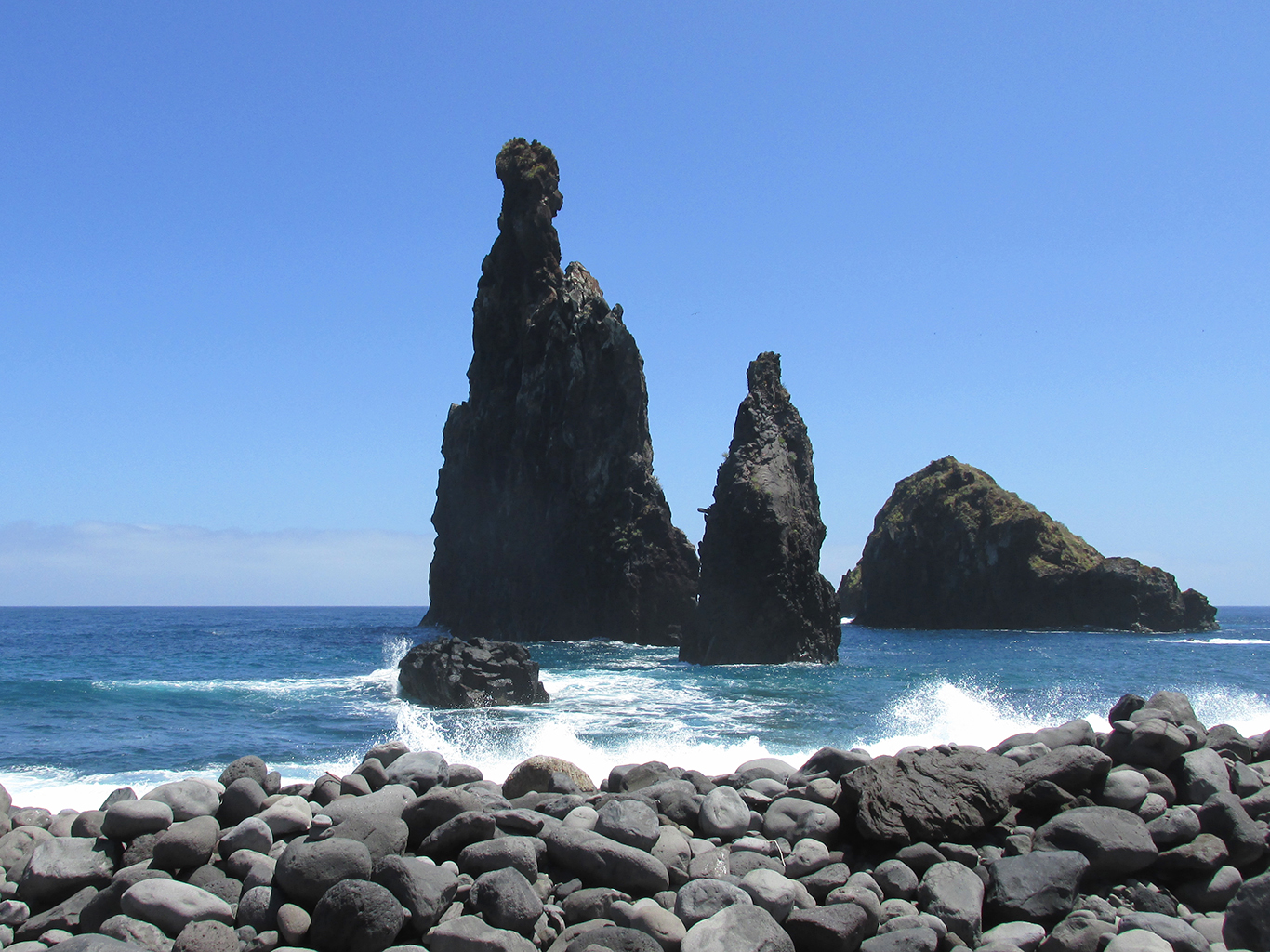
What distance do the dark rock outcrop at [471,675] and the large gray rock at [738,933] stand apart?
1901 cm

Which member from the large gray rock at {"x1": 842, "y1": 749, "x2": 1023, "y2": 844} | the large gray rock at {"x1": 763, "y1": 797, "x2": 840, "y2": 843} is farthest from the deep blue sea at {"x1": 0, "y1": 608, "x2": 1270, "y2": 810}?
the large gray rock at {"x1": 842, "y1": 749, "x2": 1023, "y2": 844}

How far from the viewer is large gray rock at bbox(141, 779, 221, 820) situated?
6.81 meters

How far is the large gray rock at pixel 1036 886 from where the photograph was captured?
5.50 meters

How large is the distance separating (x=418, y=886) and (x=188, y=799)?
2.70 metres

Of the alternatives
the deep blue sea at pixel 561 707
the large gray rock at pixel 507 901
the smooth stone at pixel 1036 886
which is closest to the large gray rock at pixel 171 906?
the large gray rock at pixel 507 901

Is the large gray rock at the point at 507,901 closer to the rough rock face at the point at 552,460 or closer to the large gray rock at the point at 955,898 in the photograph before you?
the large gray rock at the point at 955,898

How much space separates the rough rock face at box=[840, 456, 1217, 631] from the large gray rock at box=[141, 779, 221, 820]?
82.4m

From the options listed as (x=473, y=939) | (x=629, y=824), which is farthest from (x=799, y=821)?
(x=473, y=939)

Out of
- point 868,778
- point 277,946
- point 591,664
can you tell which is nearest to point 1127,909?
point 868,778

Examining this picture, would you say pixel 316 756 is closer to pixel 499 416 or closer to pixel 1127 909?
pixel 1127 909

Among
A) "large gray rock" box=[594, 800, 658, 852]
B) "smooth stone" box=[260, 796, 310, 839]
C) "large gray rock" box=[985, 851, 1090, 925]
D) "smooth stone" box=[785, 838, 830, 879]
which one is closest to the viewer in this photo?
"large gray rock" box=[985, 851, 1090, 925]

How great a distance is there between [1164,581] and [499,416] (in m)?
59.2

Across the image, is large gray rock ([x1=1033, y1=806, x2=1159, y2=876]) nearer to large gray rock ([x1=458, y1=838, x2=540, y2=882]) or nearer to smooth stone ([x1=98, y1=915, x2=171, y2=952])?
large gray rock ([x1=458, y1=838, x2=540, y2=882])

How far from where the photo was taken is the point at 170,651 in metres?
48.1
